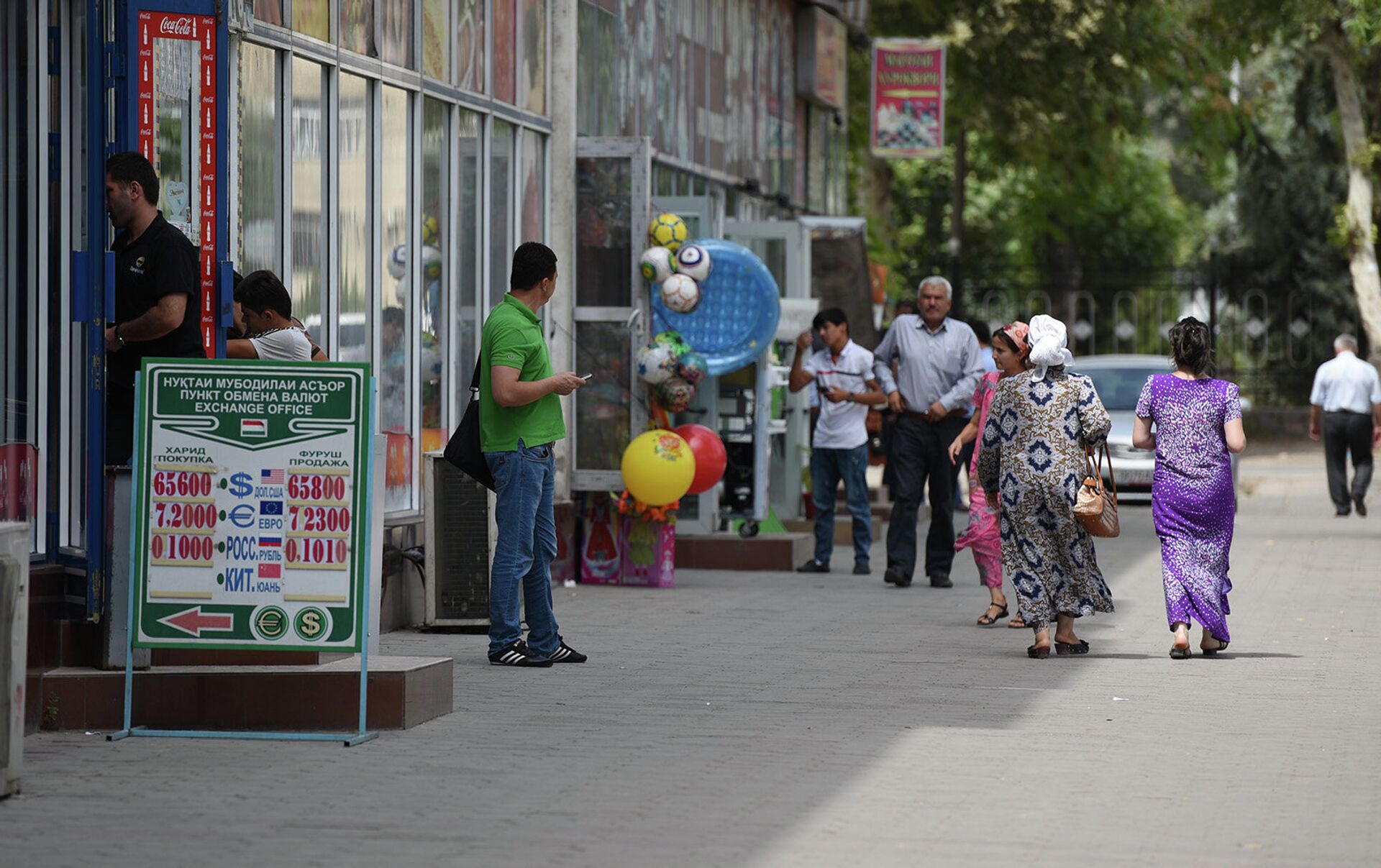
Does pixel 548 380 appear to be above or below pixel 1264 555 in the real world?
above

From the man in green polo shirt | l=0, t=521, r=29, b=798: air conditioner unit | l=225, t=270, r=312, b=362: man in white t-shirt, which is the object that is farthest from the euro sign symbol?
the man in green polo shirt

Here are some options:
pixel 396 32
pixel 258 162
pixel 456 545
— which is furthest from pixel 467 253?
pixel 258 162

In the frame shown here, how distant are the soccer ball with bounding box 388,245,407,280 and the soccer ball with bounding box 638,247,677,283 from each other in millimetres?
2097

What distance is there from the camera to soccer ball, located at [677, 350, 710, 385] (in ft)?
46.4

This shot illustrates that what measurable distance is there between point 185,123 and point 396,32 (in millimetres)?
3246

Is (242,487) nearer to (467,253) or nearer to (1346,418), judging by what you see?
(467,253)

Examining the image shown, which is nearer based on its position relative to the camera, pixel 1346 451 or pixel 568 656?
pixel 568 656

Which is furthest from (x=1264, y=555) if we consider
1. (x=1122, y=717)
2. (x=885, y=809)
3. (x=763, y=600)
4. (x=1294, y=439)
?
(x=1294, y=439)

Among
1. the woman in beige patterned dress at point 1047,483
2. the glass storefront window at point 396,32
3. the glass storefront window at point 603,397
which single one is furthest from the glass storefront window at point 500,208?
the woman in beige patterned dress at point 1047,483

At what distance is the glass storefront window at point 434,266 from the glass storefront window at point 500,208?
2.59 feet

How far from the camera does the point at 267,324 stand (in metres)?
9.18

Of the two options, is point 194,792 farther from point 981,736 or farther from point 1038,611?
point 1038,611

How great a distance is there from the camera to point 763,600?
1367 cm

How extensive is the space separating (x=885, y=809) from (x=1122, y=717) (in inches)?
88.7
